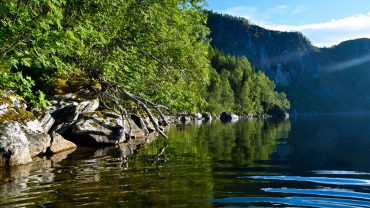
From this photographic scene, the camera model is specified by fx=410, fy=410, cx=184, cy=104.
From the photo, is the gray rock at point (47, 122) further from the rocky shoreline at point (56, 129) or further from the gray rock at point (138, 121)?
the gray rock at point (138, 121)

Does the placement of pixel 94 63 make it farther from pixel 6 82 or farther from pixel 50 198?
pixel 50 198

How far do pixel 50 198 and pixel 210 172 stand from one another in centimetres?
574

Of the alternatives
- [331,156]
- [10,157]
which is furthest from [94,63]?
[331,156]

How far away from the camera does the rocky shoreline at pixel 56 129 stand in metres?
16.8

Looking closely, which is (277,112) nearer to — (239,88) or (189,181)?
(239,88)

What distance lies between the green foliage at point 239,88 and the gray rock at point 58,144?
81712 mm

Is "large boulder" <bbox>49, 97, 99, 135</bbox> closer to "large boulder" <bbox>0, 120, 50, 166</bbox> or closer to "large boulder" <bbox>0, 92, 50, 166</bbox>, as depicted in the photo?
"large boulder" <bbox>0, 92, 50, 166</bbox>

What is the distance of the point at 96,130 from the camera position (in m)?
24.4

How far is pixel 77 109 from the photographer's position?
24.2 metres

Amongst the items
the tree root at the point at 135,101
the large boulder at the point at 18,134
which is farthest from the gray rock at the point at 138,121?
the large boulder at the point at 18,134

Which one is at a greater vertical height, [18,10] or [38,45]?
[18,10]

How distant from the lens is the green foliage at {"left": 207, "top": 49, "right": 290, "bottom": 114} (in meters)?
112

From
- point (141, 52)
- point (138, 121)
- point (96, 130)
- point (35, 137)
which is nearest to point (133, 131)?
point (138, 121)

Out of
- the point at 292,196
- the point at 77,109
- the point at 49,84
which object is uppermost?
the point at 49,84
